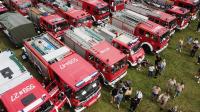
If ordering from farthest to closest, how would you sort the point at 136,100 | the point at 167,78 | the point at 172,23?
the point at 172,23 → the point at 167,78 → the point at 136,100

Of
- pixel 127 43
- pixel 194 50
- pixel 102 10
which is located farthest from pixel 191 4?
pixel 127 43

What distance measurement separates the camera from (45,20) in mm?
24344

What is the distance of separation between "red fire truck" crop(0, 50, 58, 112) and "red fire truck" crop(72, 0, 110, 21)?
13699 mm

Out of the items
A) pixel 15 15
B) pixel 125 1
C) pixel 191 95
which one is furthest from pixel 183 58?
A: pixel 15 15

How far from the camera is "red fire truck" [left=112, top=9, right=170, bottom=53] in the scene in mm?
22583

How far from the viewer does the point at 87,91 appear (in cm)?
1628

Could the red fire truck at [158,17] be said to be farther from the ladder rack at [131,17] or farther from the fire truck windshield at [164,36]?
the fire truck windshield at [164,36]

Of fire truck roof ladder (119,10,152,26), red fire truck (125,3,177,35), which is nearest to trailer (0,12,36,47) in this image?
fire truck roof ladder (119,10,152,26)

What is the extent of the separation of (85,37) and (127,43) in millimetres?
3921

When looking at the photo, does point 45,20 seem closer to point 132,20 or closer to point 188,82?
point 132,20

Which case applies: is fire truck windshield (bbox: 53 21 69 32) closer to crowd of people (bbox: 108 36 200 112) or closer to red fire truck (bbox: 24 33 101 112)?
red fire truck (bbox: 24 33 101 112)

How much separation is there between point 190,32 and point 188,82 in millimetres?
10198

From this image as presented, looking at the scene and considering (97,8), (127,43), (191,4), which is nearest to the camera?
(127,43)

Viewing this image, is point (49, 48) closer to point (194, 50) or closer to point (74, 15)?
point (74, 15)
